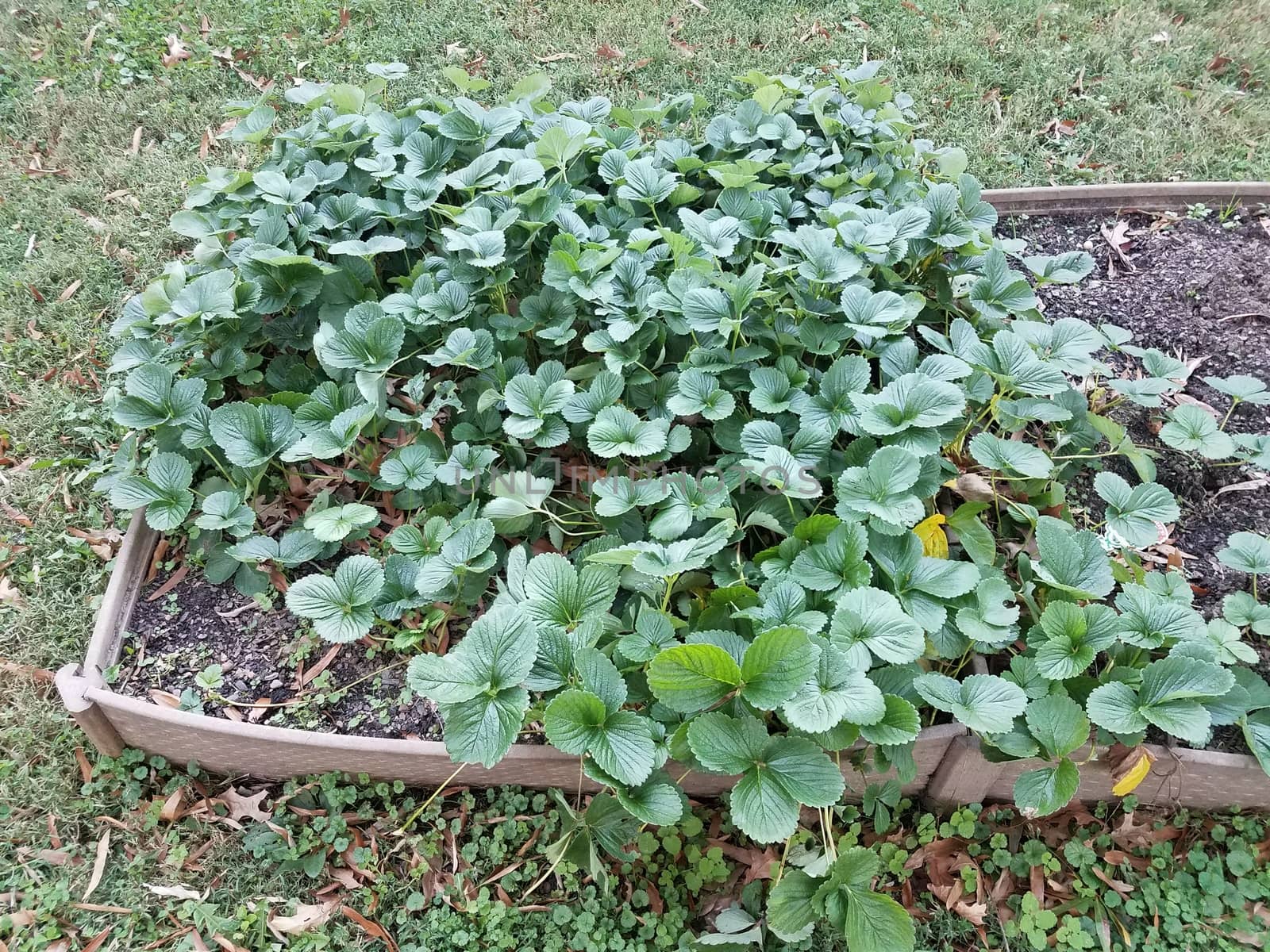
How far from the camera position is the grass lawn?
9.00 feet

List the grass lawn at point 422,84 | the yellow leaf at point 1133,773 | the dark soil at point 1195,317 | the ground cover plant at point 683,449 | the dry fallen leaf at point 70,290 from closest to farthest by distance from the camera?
the ground cover plant at point 683,449
the yellow leaf at point 1133,773
the dark soil at point 1195,317
the grass lawn at point 422,84
the dry fallen leaf at point 70,290

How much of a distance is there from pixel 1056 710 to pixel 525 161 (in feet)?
6.05

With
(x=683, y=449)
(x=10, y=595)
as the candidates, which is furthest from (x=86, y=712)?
(x=683, y=449)

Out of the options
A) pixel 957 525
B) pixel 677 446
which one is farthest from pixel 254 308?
pixel 957 525

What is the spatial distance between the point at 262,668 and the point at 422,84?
2.75m

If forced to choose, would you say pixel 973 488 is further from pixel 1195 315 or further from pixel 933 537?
pixel 1195 315

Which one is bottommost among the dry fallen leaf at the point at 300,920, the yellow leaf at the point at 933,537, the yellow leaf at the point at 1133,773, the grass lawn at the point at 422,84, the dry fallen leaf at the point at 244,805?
the dry fallen leaf at the point at 300,920

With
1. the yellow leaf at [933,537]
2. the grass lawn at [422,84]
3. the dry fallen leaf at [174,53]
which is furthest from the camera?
the dry fallen leaf at [174,53]

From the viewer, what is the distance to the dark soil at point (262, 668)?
1.85 metres

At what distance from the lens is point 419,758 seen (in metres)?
1.76

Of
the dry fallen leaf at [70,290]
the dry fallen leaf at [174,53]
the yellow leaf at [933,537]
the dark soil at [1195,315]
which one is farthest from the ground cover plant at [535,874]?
the dry fallen leaf at [174,53]

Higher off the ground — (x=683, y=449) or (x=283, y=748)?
(x=683, y=449)

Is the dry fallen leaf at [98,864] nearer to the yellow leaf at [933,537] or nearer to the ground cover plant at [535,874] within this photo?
the ground cover plant at [535,874]

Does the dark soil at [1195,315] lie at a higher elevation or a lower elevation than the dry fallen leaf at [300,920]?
higher
